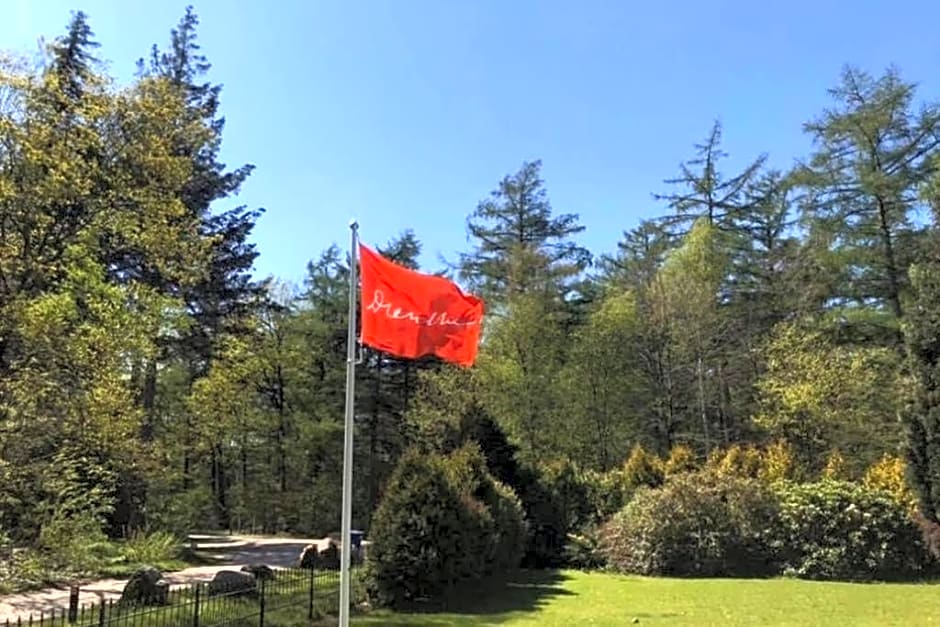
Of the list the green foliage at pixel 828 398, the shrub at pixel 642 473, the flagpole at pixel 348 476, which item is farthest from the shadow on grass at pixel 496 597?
the green foliage at pixel 828 398

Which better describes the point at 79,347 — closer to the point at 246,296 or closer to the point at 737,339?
the point at 246,296

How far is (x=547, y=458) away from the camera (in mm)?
25812

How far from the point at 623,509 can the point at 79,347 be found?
42.8 ft

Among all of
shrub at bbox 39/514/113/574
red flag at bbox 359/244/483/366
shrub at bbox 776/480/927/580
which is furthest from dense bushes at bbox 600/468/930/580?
shrub at bbox 39/514/113/574

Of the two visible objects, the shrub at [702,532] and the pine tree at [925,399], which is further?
the shrub at [702,532]

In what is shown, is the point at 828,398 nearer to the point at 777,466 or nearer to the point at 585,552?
the point at 777,466

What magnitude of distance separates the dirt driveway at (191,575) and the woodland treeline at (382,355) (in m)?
1.25

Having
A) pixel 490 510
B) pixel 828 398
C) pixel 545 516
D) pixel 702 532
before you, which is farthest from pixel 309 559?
pixel 828 398

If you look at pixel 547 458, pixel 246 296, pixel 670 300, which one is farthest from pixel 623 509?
pixel 246 296

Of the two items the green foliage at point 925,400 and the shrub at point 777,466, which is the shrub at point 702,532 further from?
the green foliage at point 925,400

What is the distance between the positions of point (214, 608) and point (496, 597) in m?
4.91

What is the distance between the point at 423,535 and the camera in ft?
38.8

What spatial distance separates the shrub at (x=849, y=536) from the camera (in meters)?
16.5

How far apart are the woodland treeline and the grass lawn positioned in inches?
124
